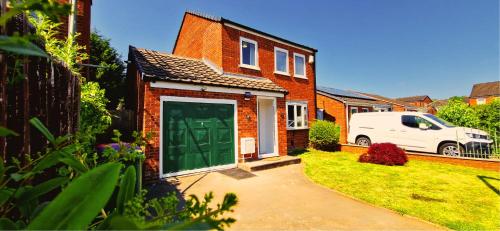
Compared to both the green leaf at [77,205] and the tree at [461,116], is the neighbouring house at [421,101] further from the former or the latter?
the green leaf at [77,205]

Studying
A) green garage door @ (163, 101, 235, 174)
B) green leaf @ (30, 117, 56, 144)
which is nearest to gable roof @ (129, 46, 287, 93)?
green garage door @ (163, 101, 235, 174)

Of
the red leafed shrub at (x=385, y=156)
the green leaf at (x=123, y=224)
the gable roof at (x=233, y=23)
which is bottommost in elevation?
the red leafed shrub at (x=385, y=156)

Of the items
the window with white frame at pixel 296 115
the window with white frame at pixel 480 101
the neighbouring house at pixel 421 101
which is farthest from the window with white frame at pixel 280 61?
the neighbouring house at pixel 421 101

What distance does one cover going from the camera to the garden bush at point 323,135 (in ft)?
42.8

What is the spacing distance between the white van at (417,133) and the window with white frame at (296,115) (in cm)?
367

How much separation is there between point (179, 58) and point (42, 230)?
10.6 m

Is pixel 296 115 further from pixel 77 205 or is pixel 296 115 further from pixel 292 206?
pixel 77 205

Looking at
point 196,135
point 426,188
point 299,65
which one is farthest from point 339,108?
point 196,135

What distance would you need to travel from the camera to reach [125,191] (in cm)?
88

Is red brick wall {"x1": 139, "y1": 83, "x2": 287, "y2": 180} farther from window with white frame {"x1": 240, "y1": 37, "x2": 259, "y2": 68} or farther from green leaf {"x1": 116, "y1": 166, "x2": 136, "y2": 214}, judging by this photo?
green leaf {"x1": 116, "y1": 166, "x2": 136, "y2": 214}

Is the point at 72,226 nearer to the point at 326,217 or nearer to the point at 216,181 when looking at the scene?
the point at 326,217

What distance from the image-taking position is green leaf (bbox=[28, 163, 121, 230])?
58cm

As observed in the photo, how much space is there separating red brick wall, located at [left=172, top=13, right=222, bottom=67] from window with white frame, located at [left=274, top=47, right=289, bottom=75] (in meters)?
3.78

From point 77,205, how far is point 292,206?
496 cm
